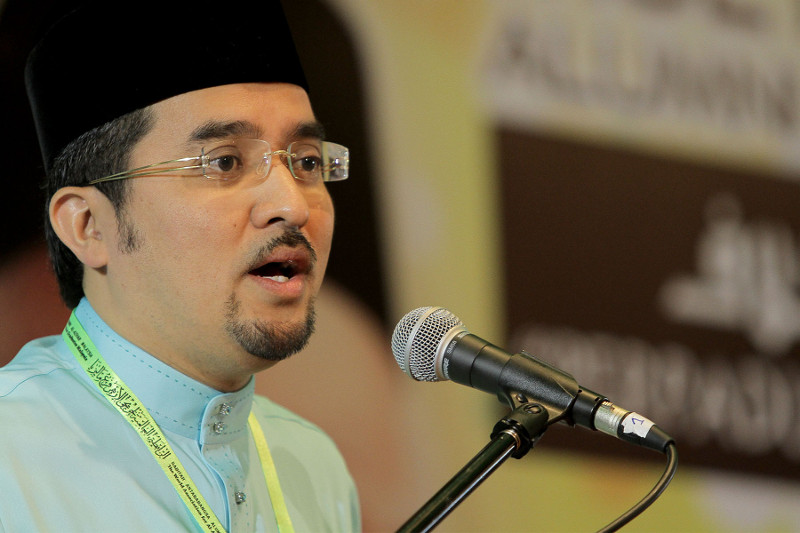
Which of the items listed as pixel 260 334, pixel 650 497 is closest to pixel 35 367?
pixel 260 334

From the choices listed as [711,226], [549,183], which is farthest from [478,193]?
[711,226]

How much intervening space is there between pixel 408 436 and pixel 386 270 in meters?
0.53

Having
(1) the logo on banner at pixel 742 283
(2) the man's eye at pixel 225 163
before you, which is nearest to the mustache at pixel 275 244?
(2) the man's eye at pixel 225 163

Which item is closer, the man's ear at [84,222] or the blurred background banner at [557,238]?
the man's ear at [84,222]

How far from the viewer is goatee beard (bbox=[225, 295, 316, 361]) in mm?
1652

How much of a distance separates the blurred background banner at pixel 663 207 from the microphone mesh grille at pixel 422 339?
5.28ft

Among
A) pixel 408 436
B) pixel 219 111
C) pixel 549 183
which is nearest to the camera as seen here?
pixel 219 111

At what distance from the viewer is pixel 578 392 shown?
1.34m

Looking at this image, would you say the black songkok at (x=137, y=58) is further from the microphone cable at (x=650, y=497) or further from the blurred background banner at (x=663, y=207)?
the blurred background banner at (x=663, y=207)

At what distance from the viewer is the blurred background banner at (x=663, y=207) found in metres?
3.25

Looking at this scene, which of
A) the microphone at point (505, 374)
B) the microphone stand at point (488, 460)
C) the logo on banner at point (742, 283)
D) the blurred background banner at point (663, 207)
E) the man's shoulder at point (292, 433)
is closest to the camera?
the microphone stand at point (488, 460)

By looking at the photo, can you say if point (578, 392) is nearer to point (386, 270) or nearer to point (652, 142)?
point (386, 270)

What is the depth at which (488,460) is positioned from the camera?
127cm

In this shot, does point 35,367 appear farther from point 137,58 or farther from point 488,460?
point 488,460
